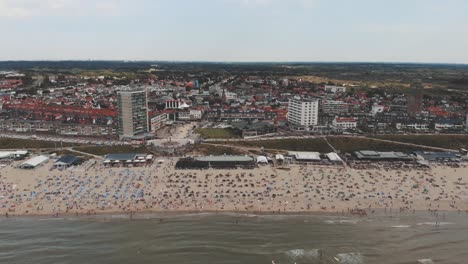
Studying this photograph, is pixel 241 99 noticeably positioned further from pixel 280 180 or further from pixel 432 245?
pixel 432 245

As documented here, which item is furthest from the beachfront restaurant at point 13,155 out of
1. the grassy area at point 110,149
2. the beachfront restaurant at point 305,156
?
the beachfront restaurant at point 305,156

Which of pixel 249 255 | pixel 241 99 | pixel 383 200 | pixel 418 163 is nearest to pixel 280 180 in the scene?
pixel 383 200

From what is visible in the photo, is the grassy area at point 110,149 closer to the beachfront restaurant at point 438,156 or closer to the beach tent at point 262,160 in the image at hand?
the beach tent at point 262,160

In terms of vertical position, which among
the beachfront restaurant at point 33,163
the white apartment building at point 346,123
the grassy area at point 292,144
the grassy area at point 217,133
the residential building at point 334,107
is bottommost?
the beachfront restaurant at point 33,163

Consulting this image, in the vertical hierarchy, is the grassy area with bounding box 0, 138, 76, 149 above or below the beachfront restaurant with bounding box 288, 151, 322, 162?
above

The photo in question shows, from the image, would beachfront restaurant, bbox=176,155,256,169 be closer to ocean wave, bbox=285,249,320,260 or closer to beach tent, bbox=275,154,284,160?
beach tent, bbox=275,154,284,160

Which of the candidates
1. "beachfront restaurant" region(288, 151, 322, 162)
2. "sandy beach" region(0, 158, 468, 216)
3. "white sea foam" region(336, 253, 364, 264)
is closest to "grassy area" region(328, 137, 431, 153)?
"beachfront restaurant" region(288, 151, 322, 162)

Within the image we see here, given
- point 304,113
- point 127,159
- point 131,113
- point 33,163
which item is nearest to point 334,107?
point 304,113

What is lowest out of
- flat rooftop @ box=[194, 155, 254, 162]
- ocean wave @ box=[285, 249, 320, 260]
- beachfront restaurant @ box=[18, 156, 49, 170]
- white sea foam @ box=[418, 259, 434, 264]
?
white sea foam @ box=[418, 259, 434, 264]
